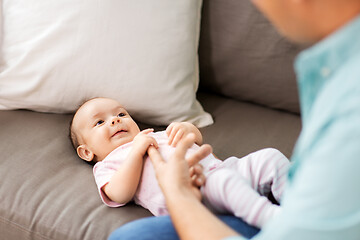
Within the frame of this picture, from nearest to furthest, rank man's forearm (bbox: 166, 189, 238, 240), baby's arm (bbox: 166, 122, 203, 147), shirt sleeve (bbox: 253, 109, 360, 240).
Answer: shirt sleeve (bbox: 253, 109, 360, 240)
man's forearm (bbox: 166, 189, 238, 240)
baby's arm (bbox: 166, 122, 203, 147)

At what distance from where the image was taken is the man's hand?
2.98 ft

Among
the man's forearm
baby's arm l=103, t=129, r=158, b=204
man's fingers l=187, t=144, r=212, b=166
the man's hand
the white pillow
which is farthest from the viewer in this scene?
the white pillow

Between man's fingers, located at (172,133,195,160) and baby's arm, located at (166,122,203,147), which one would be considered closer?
man's fingers, located at (172,133,195,160)

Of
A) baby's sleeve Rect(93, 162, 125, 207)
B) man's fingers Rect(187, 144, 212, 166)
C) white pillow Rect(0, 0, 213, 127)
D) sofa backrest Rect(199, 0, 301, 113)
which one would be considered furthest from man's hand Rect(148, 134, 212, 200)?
sofa backrest Rect(199, 0, 301, 113)

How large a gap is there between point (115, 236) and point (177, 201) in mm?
181

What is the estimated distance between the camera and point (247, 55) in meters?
1.62

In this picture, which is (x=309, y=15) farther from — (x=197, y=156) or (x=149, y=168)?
(x=149, y=168)

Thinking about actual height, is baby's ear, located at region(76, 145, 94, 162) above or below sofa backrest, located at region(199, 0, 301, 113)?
below

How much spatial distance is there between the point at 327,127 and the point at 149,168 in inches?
25.3

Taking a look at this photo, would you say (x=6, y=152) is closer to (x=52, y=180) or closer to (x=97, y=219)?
(x=52, y=180)

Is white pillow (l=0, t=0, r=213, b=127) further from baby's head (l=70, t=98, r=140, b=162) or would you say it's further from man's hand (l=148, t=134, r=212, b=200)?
man's hand (l=148, t=134, r=212, b=200)

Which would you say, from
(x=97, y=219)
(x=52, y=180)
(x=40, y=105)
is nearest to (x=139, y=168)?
(x=97, y=219)

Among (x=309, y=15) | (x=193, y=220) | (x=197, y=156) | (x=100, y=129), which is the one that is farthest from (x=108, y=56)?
(x=309, y=15)

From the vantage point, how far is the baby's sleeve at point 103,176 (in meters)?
1.19
